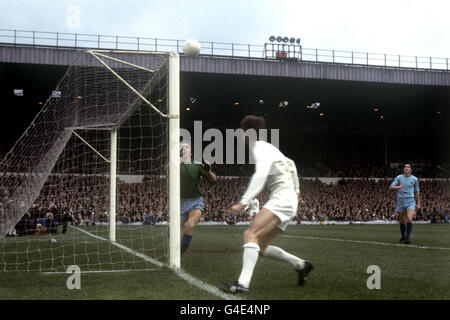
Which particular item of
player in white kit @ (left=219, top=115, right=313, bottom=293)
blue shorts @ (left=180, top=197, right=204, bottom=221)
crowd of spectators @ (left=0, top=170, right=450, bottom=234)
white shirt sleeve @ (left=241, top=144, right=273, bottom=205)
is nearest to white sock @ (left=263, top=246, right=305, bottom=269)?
player in white kit @ (left=219, top=115, right=313, bottom=293)

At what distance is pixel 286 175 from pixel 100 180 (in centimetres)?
1727

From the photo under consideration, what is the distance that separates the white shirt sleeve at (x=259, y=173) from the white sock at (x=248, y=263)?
1.80 feet

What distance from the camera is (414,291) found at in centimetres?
546

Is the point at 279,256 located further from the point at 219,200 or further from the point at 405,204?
the point at 219,200

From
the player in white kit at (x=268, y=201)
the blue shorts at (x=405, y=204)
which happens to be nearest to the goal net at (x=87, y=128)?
the player in white kit at (x=268, y=201)

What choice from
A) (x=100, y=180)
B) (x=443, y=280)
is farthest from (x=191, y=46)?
(x=100, y=180)

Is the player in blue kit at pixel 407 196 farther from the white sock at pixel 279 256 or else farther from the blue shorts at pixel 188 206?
the white sock at pixel 279 256

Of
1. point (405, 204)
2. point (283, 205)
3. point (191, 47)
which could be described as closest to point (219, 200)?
point (405, 204)

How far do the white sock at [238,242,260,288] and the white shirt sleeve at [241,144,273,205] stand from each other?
21.6 inches

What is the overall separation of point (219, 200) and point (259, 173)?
27.4 metres

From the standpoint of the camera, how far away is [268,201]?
214 inches

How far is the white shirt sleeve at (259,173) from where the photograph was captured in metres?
5.13

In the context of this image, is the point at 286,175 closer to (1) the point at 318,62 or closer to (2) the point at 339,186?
(1) the point at 318,62

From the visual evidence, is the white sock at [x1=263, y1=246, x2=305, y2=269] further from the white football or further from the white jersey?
the white football
